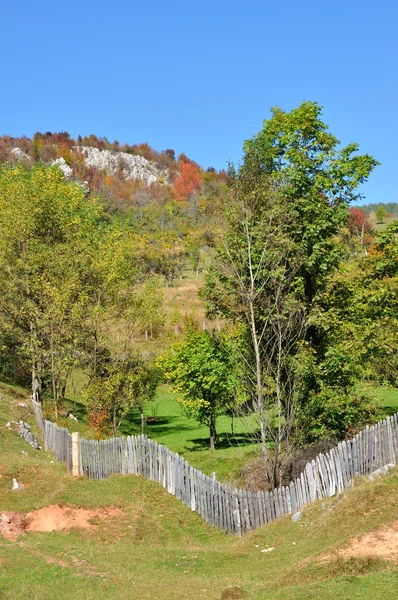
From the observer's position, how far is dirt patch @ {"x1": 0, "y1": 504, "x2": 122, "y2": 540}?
1698 cm

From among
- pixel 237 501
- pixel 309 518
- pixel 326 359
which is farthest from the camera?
pixel 326 359

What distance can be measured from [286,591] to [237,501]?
5.76 metres

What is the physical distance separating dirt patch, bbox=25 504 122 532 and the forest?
502 centimetres

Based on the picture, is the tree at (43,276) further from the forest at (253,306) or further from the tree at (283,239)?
the tree at (283,239)

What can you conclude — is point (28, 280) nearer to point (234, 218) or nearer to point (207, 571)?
point (234, 218)

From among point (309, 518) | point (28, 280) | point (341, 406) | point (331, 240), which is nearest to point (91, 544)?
point (309, 518)

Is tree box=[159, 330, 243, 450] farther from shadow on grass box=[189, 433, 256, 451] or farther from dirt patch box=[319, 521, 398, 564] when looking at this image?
dirt patch box=[319, 521, 398, 564]

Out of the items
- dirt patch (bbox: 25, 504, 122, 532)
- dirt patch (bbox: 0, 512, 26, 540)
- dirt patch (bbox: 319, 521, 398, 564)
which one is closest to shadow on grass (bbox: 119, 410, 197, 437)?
dirt patch (bbox: 25, 504, 122, 532)

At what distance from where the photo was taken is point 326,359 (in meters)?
23.1

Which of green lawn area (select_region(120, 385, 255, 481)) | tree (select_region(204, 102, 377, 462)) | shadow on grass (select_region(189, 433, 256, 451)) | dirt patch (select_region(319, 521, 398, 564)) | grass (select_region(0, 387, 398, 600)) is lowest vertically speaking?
shadow on grass (select_region(189, 433, 256, 451))

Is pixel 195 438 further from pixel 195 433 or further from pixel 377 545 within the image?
pixel 377 545

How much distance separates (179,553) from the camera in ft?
51.9

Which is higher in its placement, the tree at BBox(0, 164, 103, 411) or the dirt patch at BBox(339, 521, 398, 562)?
the tree at BBox(0, 164, 103, 411)

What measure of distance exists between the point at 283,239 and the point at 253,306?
3124 millimetres
